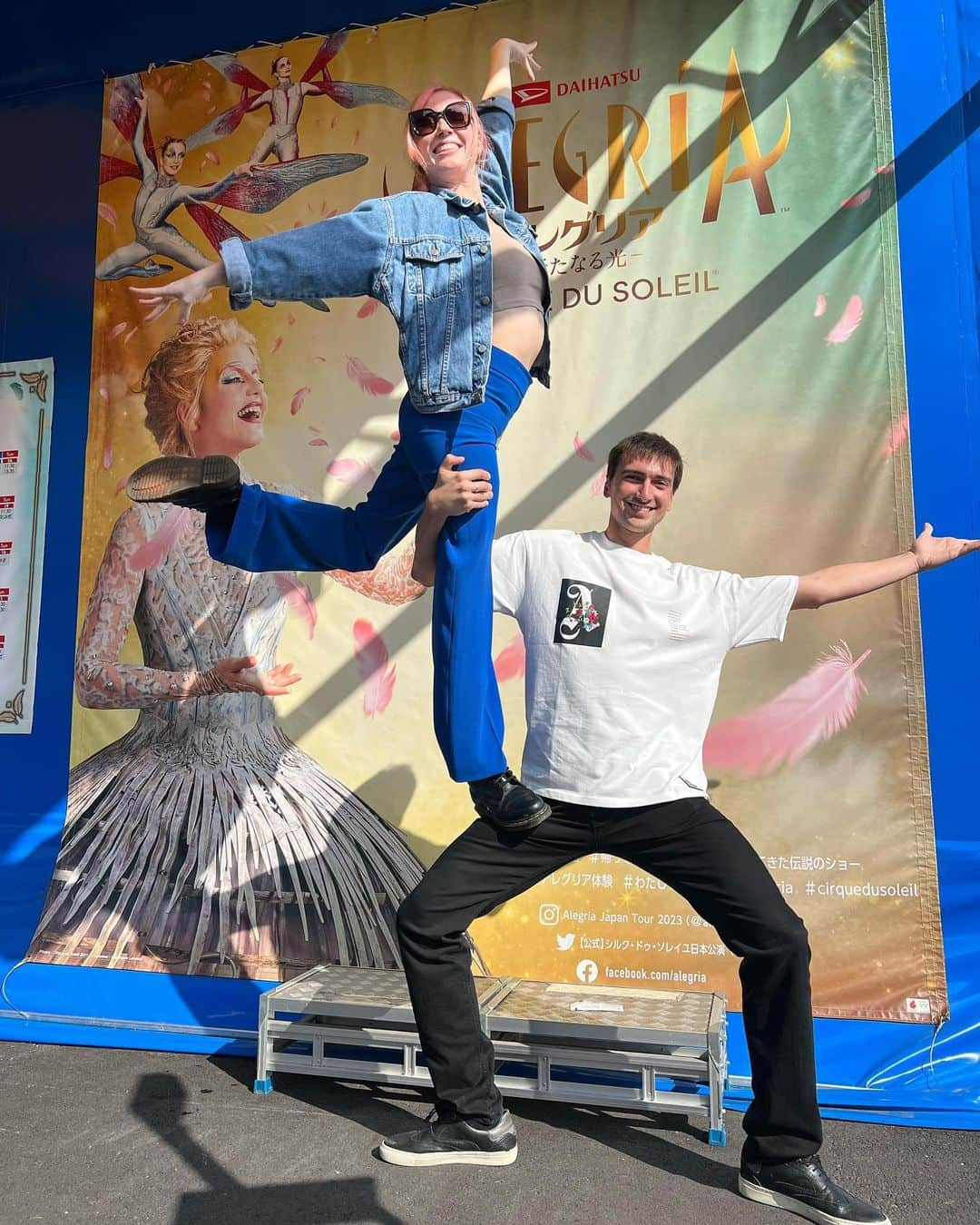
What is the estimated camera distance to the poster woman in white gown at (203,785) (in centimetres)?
379

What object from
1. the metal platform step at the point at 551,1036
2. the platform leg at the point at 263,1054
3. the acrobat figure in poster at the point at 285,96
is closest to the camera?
the metal platform step at the point at 551,1036

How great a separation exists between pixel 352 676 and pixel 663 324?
1680mm

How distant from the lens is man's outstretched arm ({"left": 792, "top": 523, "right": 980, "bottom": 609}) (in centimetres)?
268

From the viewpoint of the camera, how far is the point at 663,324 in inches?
144

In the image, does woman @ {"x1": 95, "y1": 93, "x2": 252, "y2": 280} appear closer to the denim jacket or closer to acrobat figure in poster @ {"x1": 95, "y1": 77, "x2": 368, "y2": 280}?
acrobat figure in poster @ {"x1": 95, "y1": 77, "x2": 368, "y2": 280}

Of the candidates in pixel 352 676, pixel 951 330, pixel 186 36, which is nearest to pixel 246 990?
pixel 352 676

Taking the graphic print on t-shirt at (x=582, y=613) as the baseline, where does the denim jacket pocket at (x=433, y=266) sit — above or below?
above

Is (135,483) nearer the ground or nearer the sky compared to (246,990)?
nearer the sky

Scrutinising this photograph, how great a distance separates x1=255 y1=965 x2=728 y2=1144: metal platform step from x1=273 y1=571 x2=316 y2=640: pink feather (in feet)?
4.18

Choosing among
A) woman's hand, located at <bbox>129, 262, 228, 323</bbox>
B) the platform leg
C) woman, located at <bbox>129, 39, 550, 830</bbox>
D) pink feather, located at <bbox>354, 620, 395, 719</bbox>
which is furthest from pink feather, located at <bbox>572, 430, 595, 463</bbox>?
the platform leg

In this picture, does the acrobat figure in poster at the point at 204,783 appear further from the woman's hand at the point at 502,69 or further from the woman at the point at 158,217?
the woman's hand at the point at 502,69

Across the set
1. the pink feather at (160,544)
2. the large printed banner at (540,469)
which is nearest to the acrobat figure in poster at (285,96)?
the large printed banner at (540,469)

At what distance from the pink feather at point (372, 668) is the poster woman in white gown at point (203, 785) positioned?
0.15m

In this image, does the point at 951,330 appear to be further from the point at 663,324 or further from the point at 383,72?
the point at 383,72
